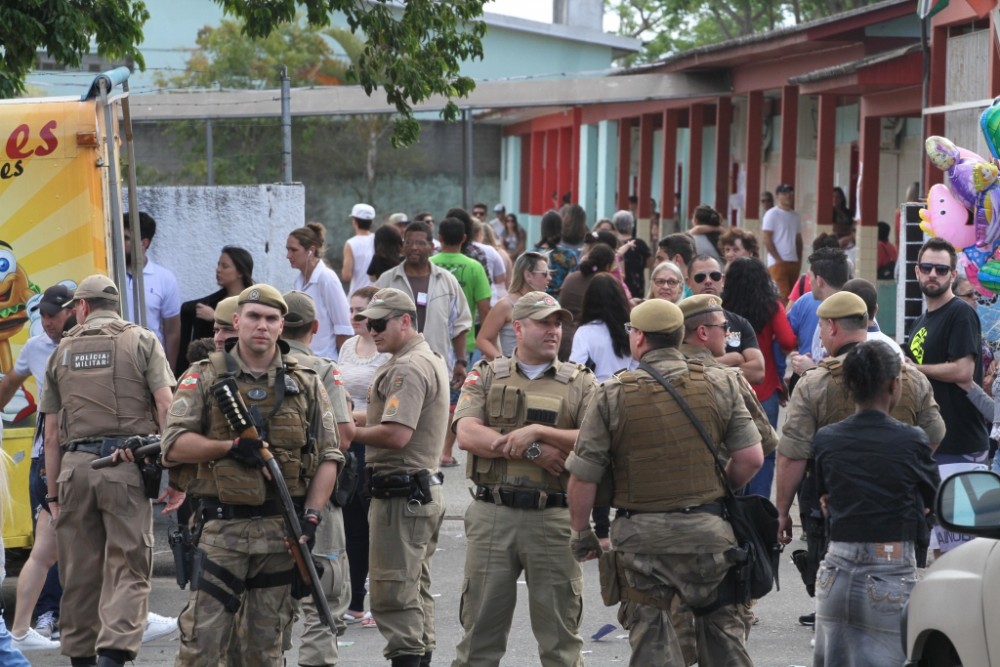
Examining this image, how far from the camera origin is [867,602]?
17.9 ft

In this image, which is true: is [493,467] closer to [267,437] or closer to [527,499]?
[527,499]

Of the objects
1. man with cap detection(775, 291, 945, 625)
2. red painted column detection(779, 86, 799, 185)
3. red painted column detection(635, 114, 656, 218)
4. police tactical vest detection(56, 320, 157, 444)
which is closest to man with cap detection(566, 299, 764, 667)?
man with cap detection(775, 291, 945, 625)

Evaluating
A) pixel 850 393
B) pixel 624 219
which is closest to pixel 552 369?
pixel 850 393

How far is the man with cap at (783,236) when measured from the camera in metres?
18.1

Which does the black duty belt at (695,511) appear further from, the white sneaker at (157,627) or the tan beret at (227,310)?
the white sneaker at (157,627)

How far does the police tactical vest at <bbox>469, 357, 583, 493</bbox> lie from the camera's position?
6082 mm

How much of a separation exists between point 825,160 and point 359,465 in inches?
484

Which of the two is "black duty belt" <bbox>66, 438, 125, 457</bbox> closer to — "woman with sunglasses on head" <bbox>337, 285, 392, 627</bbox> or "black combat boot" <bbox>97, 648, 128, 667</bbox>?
"black combat boot" <bbox>97, 648, 128, 667</bbox>

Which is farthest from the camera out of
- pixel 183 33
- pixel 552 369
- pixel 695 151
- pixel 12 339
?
pixel 183 33

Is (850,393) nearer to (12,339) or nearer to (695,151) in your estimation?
(12,339)

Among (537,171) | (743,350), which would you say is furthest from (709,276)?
(537,171)

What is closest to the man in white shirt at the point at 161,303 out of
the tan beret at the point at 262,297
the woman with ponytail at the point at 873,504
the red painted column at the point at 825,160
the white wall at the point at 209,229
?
the white wall at the point at 209,229

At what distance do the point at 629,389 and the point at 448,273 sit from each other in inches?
190

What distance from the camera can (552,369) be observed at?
6191 millimetres
